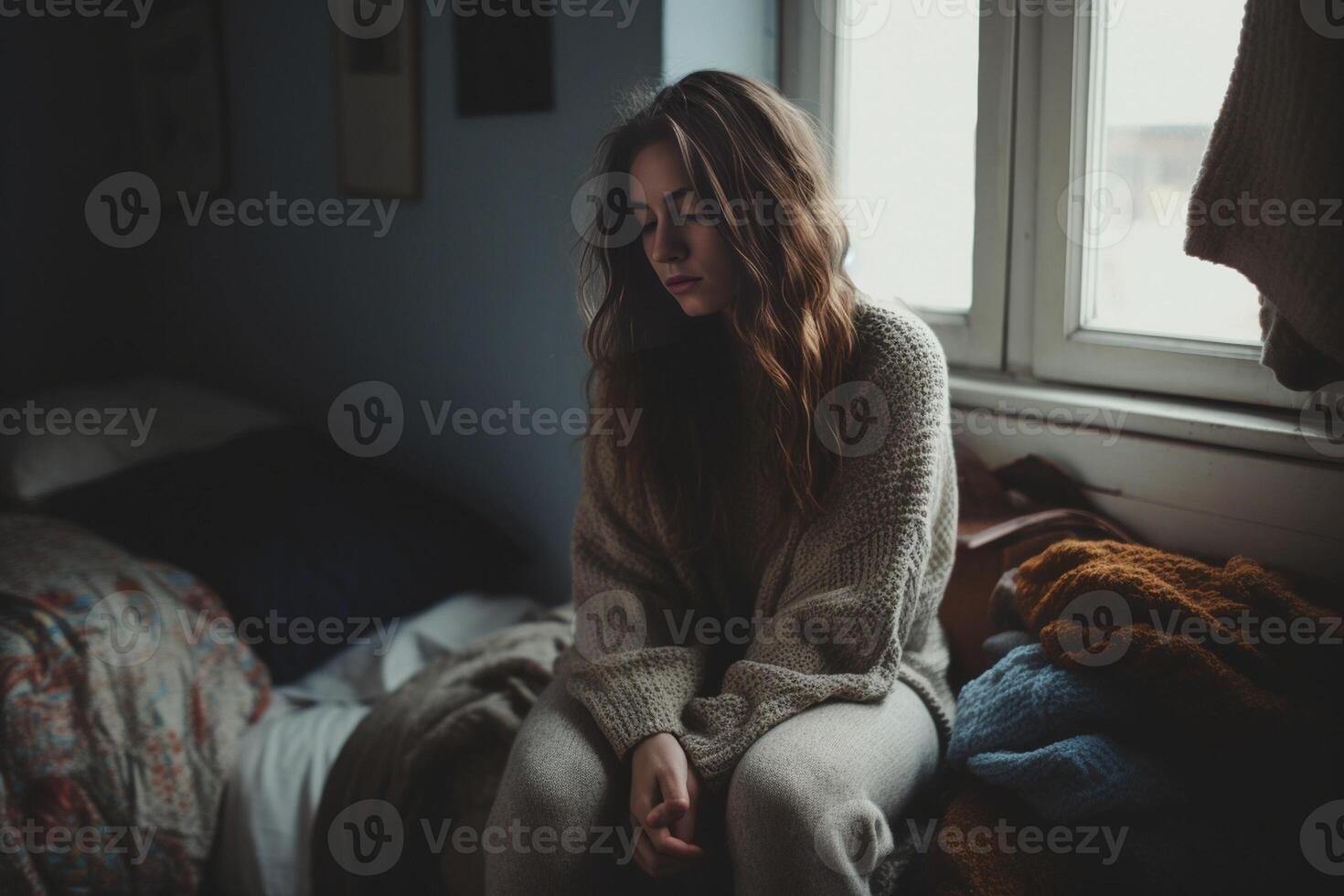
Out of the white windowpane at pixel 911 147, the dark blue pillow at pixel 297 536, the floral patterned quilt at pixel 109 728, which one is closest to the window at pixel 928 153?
the white windowpane at pixel 911 147

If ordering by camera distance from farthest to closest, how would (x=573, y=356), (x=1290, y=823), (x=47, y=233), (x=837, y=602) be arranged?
(x=47, y=233) < (x=573, y=356) < (x=837, y=602) < (x=1290, y=823)

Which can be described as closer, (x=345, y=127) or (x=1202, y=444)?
(x=1202, y=444)

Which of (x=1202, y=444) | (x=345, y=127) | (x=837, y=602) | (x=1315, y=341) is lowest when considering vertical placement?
(x=837, y=602)

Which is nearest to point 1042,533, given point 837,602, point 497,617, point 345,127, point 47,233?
point 837,602

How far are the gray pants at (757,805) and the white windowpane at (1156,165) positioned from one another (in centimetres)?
66

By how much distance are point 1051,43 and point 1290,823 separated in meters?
1.02

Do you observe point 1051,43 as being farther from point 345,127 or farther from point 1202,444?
point 345,127

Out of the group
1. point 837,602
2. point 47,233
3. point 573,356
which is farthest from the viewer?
point 47,233

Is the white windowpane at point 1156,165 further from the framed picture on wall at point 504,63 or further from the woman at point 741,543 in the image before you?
the framed picture on wall at point 504,63

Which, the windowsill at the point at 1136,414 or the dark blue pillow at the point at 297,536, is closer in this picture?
the windowsill at the point at 1136,414

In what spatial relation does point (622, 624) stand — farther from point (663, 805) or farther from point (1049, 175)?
point (1049, 175)

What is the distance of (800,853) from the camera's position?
96 centimetres

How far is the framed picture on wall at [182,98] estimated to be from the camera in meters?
2.56

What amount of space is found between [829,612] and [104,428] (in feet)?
5.72
